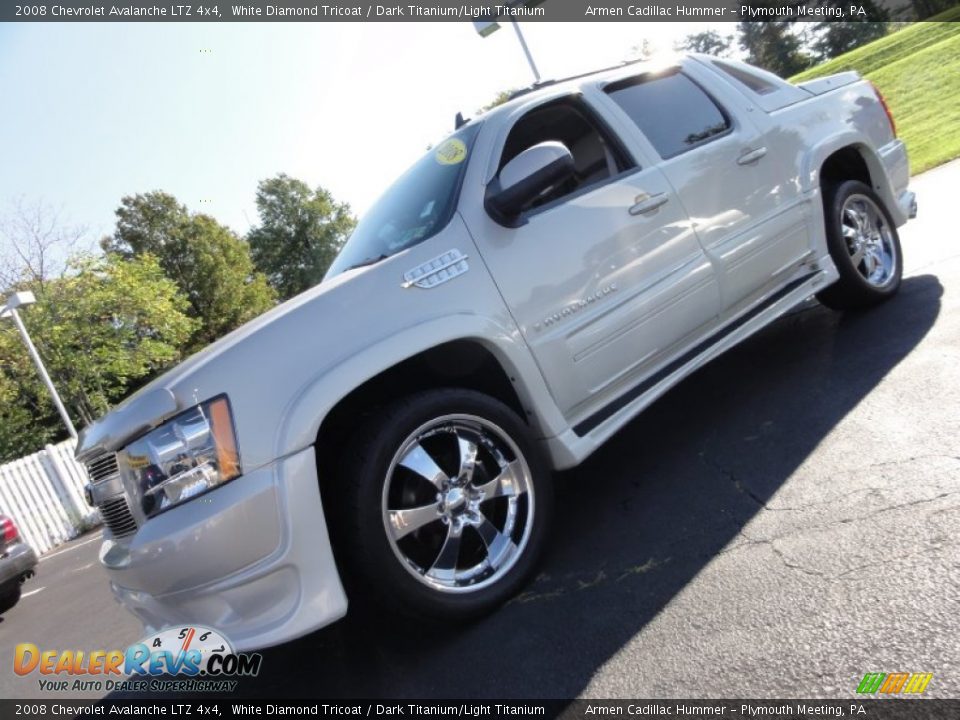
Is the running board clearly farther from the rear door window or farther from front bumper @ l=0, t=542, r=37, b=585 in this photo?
front bumper @ l=0, t=542, r=37, b=585

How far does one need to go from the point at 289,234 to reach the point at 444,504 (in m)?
Result: 54.6

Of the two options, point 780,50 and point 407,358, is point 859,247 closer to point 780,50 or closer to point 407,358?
point 407,358

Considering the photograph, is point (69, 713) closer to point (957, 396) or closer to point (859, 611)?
point (859, 611)

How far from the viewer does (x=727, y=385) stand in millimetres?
4277

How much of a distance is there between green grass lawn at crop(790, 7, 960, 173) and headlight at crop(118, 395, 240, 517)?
35.6ft

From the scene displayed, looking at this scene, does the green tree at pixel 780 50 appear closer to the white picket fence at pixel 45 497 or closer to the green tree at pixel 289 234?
the green tree at pixel 289 234

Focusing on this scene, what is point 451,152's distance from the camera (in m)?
3.27

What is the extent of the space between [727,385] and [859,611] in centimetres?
245

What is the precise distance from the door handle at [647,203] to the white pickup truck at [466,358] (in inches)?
0.4

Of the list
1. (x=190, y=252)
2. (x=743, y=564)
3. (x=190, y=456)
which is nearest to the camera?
(x=190, y=456)

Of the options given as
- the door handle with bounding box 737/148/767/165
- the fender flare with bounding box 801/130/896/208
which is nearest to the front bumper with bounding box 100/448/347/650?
the door handle with bounding box 737/148/767/165

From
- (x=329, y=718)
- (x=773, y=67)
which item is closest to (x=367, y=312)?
(x=329, y=718)

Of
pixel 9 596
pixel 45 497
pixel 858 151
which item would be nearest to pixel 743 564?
pixel 858 151

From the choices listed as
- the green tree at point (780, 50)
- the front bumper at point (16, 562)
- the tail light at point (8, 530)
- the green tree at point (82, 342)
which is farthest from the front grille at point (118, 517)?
the green tree at point (780, 50)
